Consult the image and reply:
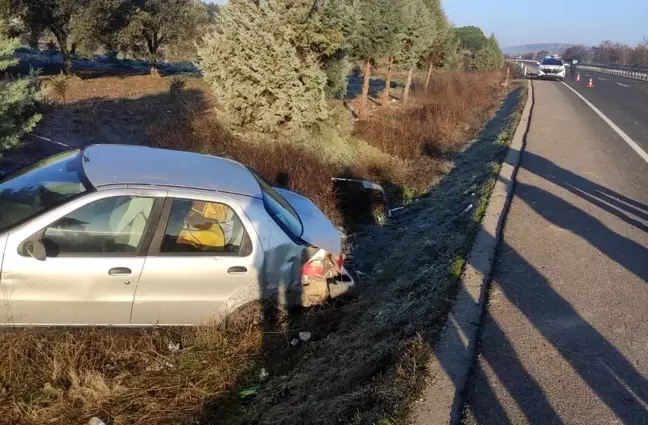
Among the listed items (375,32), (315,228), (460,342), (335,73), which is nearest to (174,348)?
(315,228)

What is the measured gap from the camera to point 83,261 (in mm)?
Answer: 4066

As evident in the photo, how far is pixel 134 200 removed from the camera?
4.30 metres

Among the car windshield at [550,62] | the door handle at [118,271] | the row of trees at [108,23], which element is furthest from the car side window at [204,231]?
the car windshield at [550,62]

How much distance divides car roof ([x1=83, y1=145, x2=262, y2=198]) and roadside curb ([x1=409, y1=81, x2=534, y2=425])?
6.14ft

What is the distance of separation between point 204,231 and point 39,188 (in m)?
1.34

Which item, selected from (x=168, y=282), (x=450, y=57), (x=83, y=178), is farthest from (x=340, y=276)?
(x=450, y=57)

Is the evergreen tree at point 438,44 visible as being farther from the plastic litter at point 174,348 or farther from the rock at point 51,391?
the rock at point 51,391

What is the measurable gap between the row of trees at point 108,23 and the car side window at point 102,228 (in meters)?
18.6

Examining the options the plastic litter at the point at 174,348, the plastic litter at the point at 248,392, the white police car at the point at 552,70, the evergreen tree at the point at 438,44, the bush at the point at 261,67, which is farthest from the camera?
the white police car at the point at 552,70

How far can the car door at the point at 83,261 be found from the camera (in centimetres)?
398

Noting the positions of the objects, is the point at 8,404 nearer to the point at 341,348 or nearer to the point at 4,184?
the point at 4,184

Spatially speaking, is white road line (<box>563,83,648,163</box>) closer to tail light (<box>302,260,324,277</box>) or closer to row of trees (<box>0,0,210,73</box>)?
tail light (<box>302,260,324,277</box>)

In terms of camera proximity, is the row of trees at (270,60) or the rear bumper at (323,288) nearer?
the rear bumper at (323,288)

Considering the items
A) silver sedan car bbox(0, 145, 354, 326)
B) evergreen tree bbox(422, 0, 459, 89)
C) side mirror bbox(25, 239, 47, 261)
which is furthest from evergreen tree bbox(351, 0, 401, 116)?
side mirror bbox(25, 239, 47, 261)
